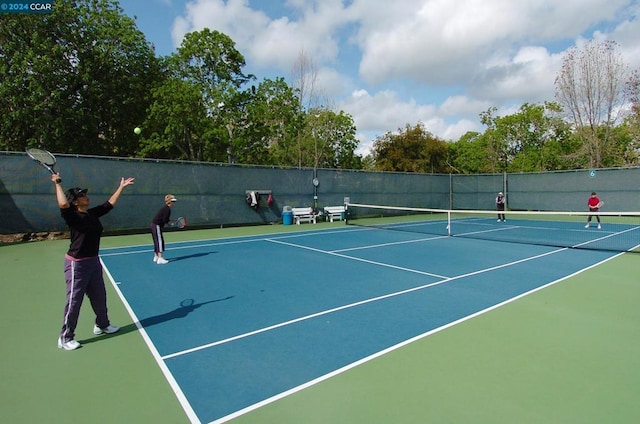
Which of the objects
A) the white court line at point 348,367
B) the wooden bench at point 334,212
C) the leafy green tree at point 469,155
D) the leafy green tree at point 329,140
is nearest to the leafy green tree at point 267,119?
the leafy green tree at point 329,140

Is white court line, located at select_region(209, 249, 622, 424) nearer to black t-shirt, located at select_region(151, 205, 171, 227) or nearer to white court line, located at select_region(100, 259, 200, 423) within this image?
white court line, located at select_region(100, 259, 200, 423)

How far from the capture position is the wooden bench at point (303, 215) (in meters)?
18.0

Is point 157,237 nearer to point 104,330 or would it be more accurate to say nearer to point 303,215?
point 104,330

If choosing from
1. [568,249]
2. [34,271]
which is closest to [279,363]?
[34,271]

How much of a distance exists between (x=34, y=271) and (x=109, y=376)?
20.4 feet

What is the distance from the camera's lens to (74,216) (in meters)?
4.11

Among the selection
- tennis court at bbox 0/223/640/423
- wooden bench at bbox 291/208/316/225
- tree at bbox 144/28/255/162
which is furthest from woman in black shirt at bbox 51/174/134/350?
tree at bbox 144/28/255/162

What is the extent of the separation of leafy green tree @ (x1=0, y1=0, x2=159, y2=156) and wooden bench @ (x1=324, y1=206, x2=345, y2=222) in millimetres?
15099

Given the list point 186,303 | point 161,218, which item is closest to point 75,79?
point 161,218

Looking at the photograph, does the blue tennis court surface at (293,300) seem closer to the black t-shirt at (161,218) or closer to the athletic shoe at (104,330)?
the athletic shoe at (104,330)

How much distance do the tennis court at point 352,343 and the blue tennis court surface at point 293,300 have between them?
28 mm

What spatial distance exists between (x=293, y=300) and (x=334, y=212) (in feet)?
44.6

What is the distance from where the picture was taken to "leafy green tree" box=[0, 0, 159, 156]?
21.3 metres

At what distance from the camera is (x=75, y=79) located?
23.1 meters
